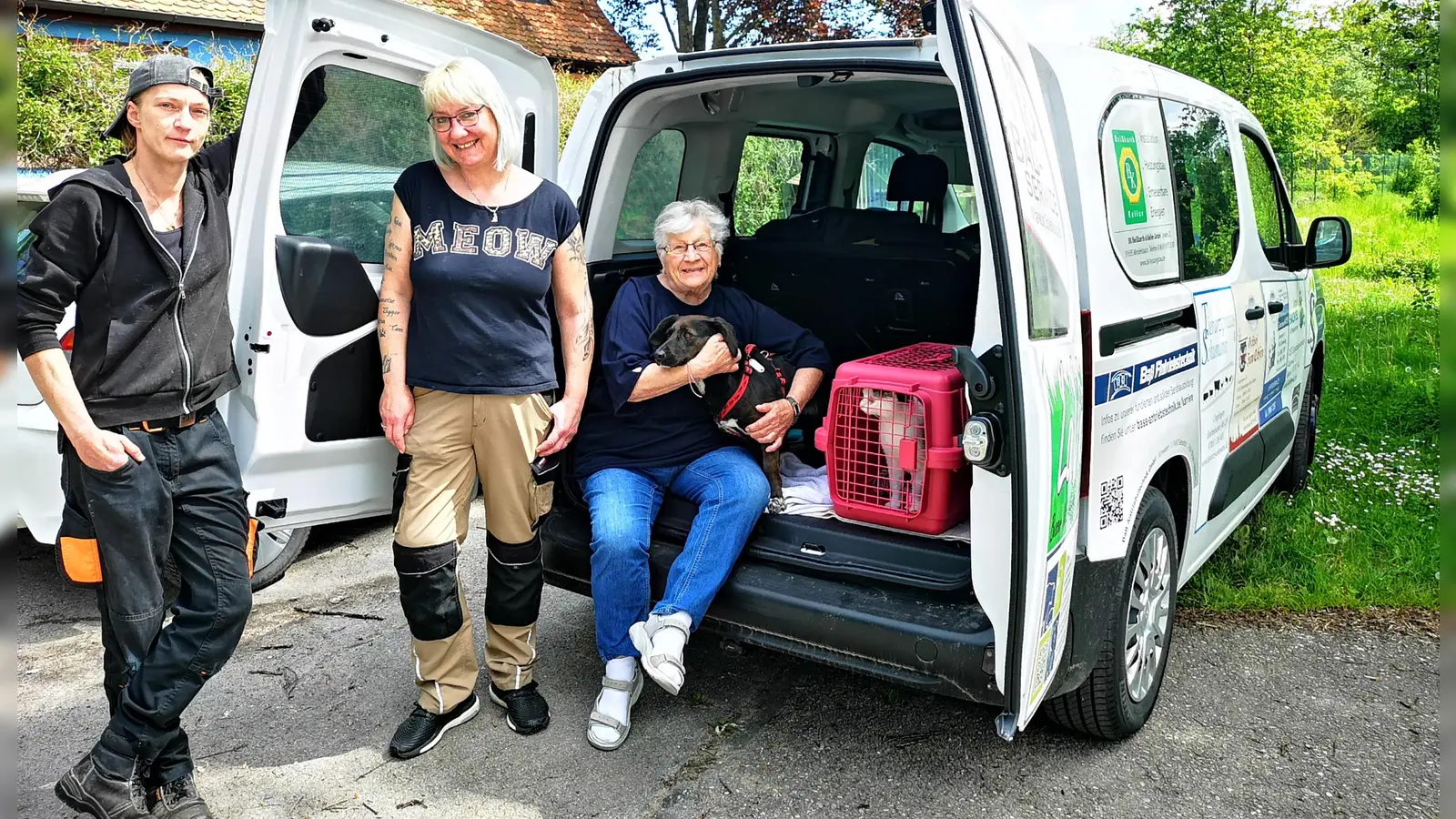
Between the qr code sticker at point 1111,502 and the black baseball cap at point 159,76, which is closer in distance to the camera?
the black baseball cap at point 159,76

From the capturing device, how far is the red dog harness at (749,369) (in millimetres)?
3336

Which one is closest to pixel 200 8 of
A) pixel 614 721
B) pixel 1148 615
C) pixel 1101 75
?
pixel 614 721

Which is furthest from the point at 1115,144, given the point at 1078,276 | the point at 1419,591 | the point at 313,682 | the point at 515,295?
the point at 313,682

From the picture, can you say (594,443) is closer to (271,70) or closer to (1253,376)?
(271,70)

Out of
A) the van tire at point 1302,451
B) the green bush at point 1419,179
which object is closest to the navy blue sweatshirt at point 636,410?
the van tire at point 1302,451

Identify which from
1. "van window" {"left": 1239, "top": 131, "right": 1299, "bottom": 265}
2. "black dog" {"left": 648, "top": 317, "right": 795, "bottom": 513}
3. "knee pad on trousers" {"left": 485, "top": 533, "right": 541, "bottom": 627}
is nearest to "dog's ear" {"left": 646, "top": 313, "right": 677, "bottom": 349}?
"black dog" {"left": 648, "top": 317, "right": 795, "bottom": 513}

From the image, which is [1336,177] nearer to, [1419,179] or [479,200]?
[1419,179]

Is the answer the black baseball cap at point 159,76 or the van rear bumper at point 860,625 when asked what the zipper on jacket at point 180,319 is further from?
the van rear bumper at point 860,625

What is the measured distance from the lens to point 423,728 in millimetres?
3123

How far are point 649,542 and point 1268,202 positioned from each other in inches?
118

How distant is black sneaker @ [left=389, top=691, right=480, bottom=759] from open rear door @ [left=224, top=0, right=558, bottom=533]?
0.66 meters

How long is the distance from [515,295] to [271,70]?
878mm

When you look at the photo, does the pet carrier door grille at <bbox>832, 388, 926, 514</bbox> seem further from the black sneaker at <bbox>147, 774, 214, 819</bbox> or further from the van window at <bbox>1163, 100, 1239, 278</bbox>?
the black sneaker at <bbox>147, 774, 214, 819</bbox>

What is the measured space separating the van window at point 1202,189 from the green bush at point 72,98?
10171 millimetres
